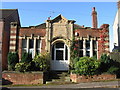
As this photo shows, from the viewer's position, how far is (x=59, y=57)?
17.2 meters

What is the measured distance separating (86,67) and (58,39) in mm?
4866

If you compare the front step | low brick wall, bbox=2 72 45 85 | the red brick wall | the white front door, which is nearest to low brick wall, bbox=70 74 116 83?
the front step

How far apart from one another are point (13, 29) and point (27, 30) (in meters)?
1.39

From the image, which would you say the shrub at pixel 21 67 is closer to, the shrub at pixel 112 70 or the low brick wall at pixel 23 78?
the low brick wall at pixel 23 78

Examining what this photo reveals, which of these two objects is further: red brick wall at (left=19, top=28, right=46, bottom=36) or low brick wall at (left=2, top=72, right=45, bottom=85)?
red brick wall at (left=19, top=28, right=46, bottom=36)

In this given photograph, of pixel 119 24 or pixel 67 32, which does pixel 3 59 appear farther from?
pixel 119 24

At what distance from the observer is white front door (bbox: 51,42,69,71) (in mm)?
16953

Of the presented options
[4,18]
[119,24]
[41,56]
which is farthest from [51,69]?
[119,24]

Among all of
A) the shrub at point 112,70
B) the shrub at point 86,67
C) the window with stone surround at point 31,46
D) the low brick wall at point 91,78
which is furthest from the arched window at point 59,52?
the shrub at point 112,70

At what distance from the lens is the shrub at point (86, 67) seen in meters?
13.7

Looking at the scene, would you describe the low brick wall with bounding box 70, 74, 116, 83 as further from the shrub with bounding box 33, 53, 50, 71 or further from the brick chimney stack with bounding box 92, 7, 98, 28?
the brick chimney stack with bounding box 92, 7, 98, 28

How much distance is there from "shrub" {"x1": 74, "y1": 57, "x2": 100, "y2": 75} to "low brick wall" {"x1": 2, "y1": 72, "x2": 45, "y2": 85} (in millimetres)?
3056

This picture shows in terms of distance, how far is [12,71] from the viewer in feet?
45.9

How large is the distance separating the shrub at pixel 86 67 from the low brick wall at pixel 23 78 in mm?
3056
